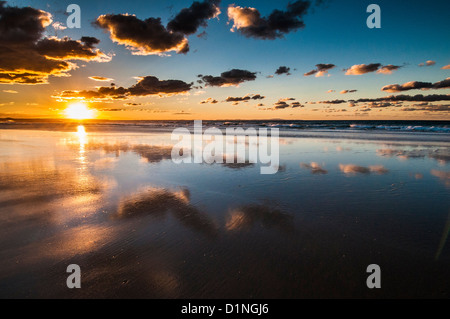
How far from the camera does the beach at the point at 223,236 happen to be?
8.96 ft

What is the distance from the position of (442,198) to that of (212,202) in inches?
240

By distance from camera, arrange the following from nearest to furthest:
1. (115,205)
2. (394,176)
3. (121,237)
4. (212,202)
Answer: (121,237), (115,205), (212,202), (394,176)

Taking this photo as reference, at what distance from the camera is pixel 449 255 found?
10.9 ft

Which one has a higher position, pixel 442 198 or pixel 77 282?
pixel 442 198

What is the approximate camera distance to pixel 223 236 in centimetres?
388

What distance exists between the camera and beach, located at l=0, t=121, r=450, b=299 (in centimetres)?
273
